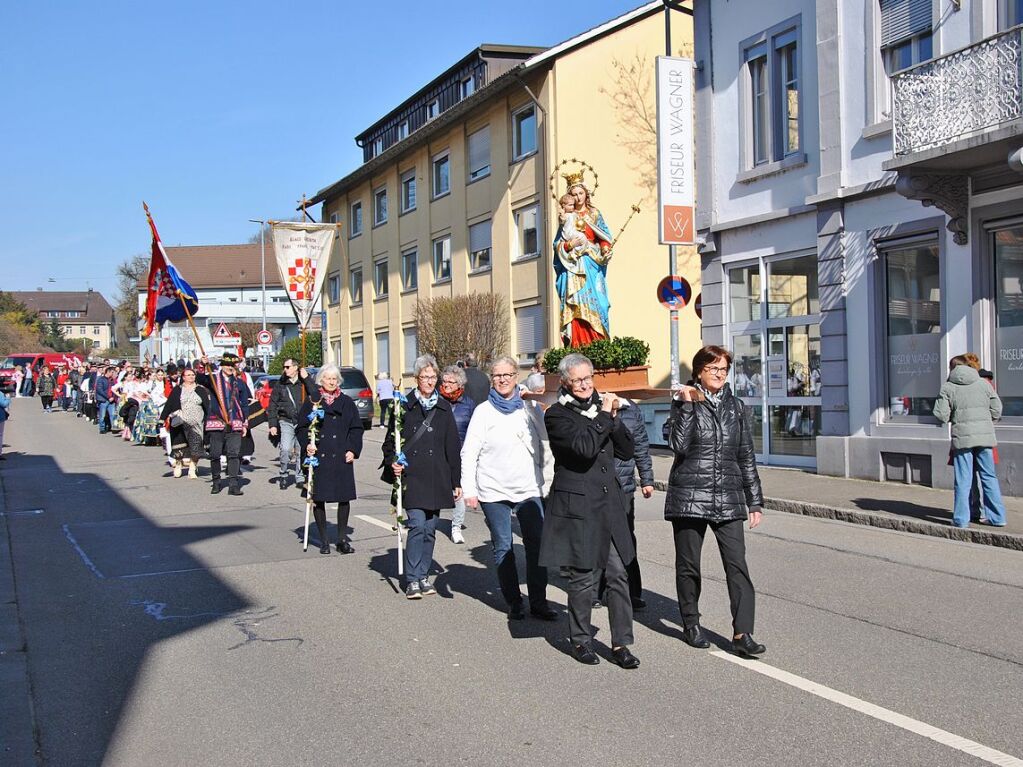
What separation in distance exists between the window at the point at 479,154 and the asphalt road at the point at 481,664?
22314 mm

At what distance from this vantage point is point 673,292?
17000 millimetres

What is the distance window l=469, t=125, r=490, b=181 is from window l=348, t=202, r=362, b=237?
11.6m

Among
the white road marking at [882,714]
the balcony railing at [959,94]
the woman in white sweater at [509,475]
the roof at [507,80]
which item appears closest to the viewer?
the white road marking at [882,714]

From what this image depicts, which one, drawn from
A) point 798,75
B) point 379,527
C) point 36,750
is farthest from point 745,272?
point 36,750

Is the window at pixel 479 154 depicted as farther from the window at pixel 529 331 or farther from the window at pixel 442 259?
the window at pixel 529 331

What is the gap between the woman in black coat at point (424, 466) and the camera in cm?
794

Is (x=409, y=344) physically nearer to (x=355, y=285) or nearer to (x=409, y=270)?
(x=409, y=270)

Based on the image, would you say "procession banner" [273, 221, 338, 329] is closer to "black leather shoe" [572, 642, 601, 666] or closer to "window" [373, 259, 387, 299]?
"black leather shoe" [572, 642, 601, 666]

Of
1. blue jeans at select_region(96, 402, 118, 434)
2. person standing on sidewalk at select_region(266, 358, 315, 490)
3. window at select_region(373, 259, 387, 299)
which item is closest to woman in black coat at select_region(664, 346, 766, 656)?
person standing on sidewalk at select_region(266, 358, 315, 490)

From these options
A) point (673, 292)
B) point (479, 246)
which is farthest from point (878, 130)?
point (479, 246)

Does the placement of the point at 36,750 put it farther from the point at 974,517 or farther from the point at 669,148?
the point at 669,148

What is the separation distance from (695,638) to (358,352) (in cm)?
3846

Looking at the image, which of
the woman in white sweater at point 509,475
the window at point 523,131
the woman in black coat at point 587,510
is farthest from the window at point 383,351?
the woman in black coat at point 587,510

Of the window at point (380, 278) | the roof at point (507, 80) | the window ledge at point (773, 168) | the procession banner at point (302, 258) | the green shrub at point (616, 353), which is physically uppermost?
the roof at point (507, 80)
